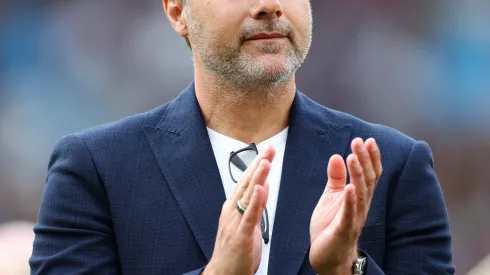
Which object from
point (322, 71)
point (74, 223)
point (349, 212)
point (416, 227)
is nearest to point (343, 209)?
point (349, 212)

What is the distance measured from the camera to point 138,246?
2961 mm

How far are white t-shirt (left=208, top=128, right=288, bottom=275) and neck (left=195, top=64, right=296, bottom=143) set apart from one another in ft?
0.07

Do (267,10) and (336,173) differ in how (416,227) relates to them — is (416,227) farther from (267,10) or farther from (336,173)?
(267,10)

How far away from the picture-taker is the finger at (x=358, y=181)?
96.7 inches

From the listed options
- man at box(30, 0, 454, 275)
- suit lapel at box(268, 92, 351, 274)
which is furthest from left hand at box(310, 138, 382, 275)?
suit lapel at box(268, 92, 351, 274)

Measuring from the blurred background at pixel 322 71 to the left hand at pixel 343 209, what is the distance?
13.2 feet

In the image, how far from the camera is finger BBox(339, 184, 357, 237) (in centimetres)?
246

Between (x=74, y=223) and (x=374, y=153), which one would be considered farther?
(x=74, y=223)

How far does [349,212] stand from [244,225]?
0.27 m

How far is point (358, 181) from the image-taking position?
8.14 feet

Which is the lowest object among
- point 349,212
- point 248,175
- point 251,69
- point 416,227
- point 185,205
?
point 416,227

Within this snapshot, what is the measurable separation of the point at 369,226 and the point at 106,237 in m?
0.81

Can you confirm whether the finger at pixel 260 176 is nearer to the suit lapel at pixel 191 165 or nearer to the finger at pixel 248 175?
the finger at pixel 248 175

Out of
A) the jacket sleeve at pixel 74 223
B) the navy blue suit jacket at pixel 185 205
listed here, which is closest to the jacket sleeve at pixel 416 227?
the navy blue suit jacket at pixel 185 205
